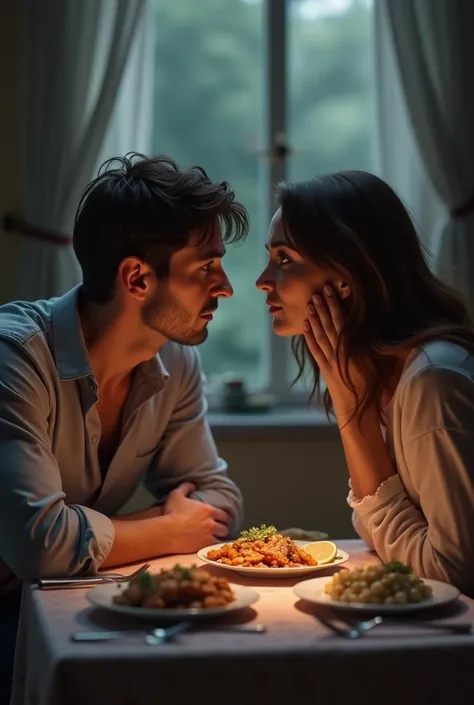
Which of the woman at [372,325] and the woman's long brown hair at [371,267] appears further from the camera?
the woman's long brown hair at [371,267]

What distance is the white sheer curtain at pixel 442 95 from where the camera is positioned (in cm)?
349

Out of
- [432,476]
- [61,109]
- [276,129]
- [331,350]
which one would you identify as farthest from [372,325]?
[276,129]

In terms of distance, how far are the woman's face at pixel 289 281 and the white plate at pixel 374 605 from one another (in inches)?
24.3

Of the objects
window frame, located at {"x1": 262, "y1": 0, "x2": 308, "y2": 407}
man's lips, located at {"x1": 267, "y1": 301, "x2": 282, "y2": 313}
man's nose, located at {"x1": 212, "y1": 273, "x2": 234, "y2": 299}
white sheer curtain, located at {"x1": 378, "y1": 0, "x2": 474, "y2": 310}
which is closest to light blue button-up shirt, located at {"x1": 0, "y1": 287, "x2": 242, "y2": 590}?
man's nose, located at {"x1": 212, "y1": 273, "x2": 234, "y2": 299}

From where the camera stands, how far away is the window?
12.2 ft

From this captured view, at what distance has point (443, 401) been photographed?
65.2 inches

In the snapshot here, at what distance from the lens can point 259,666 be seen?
3.95 ft

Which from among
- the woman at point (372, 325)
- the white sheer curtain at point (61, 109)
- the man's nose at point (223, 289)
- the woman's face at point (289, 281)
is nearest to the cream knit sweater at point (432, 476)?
the woman at point (372, 325)

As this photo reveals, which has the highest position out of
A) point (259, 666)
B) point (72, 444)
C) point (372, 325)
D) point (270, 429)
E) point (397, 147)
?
point (397, 147)

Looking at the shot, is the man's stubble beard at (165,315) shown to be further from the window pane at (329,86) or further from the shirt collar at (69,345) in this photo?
the window pane at (329,86)

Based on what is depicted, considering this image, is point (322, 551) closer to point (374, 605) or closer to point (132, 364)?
point (374, 605)

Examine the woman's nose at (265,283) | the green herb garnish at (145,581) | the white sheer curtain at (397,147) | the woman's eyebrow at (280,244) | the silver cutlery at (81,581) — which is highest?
the white sheer curtain at (397,147)

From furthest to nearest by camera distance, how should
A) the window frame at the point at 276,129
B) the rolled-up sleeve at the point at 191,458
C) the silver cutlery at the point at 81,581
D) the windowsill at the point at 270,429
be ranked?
the window frame at the point at 276,129 → the windowsill at the point at 270,429 → the rolled-up sleeve at the point at 191,458 → the silver cutlery at the point at 81,581

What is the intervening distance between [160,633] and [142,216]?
103 cm
